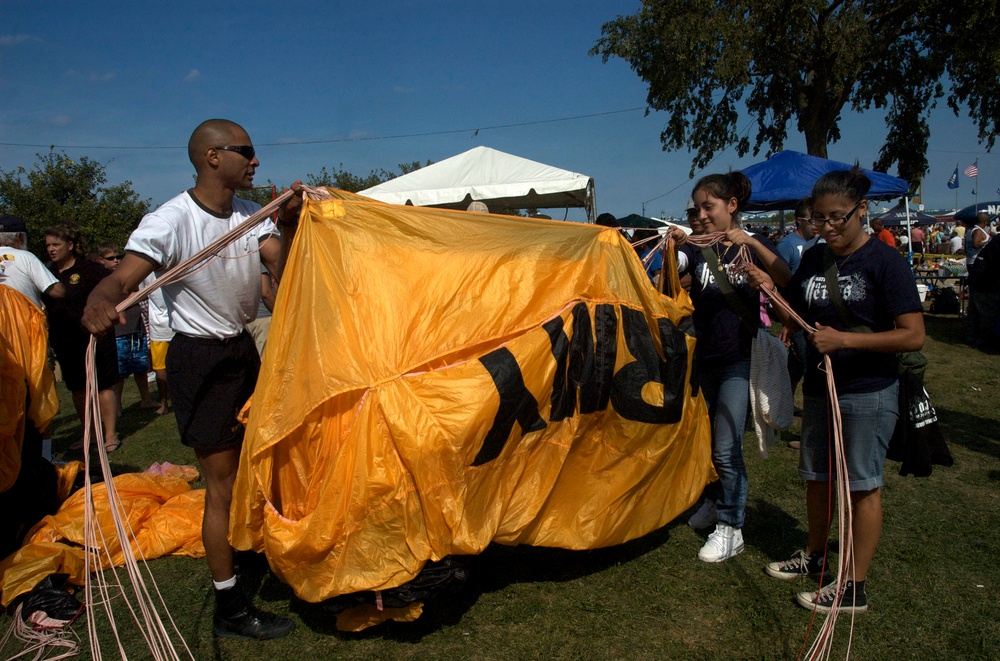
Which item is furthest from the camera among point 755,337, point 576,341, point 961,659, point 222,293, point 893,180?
point 893,180

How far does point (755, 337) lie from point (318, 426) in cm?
219

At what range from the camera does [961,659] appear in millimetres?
2422

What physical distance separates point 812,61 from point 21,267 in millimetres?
19678

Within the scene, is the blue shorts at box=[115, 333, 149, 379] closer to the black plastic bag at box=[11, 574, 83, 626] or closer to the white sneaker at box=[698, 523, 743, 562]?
the black plastic bag at box=[11, 574, 83, 626]

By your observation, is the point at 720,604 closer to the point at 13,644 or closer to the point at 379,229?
the point at 379,229

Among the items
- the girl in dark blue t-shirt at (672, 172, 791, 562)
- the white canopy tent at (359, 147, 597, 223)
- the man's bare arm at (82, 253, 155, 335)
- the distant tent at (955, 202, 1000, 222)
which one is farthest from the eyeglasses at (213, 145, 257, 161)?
the distant tent at (955, 202, 1000, 222)

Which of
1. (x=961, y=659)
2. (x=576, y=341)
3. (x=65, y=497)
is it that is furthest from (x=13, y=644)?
(x=961, y=659)

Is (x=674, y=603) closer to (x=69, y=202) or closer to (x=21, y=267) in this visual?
(x=21, y=267)

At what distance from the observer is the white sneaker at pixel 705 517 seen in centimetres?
357

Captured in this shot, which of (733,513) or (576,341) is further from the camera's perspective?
(733,513)

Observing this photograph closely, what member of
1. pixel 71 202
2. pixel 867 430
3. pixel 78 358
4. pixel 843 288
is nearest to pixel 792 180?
pixel 843 288

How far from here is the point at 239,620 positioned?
2654 mm

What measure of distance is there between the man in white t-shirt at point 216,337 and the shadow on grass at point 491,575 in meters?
0.19

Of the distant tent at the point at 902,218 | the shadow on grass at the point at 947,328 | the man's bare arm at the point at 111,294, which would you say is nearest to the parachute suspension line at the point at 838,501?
the man's bare arm at the point at 111,294
